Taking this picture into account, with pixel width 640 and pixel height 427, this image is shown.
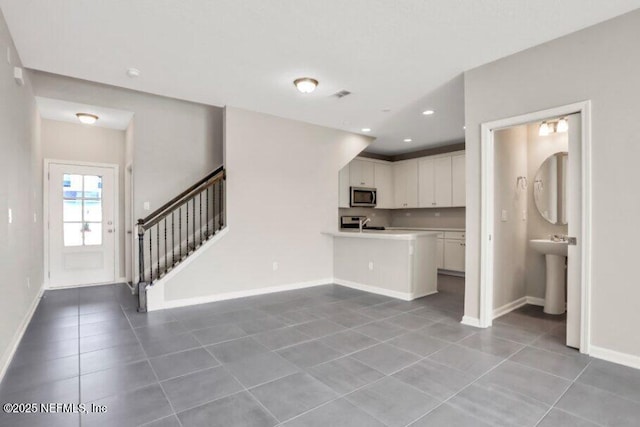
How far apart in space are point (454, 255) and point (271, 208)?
151 inches

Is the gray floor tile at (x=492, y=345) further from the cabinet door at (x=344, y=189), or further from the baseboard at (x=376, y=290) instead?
the cabinet door at (x=344, y=189)

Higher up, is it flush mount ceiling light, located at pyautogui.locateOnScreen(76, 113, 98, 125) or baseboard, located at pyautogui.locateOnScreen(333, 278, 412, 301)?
flush mount ceiling light, located at pyautogui.locateOnScreen(76, 113, 98, 125)

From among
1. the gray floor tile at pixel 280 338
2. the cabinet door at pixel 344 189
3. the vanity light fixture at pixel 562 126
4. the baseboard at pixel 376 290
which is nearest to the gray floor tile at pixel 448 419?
the gray floor tile at pixel 280 338

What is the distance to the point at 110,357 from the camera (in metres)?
2.70

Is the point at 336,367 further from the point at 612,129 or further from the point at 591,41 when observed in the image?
the point at 591,41

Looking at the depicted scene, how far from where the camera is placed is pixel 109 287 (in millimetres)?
5383

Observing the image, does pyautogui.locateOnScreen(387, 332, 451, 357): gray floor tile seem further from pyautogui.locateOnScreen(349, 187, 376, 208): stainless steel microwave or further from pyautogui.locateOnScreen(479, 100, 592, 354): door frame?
pyautogui.locateOnScreen(349, 187, 376, 208): stainless steel microwave

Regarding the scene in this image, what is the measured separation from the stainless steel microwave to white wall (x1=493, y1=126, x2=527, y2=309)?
338 cm

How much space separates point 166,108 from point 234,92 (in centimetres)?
A: 153

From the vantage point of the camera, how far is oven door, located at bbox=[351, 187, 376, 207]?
7.09 m

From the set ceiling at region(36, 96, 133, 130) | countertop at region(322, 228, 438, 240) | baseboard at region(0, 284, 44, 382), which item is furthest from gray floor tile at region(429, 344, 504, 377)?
ceiling at region(36, 96, 133, 130)

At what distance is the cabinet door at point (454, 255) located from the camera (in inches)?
256

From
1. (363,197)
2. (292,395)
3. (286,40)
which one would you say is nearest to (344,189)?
(363,197)

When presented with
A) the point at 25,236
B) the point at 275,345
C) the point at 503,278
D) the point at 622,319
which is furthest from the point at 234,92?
the point at 622,319
